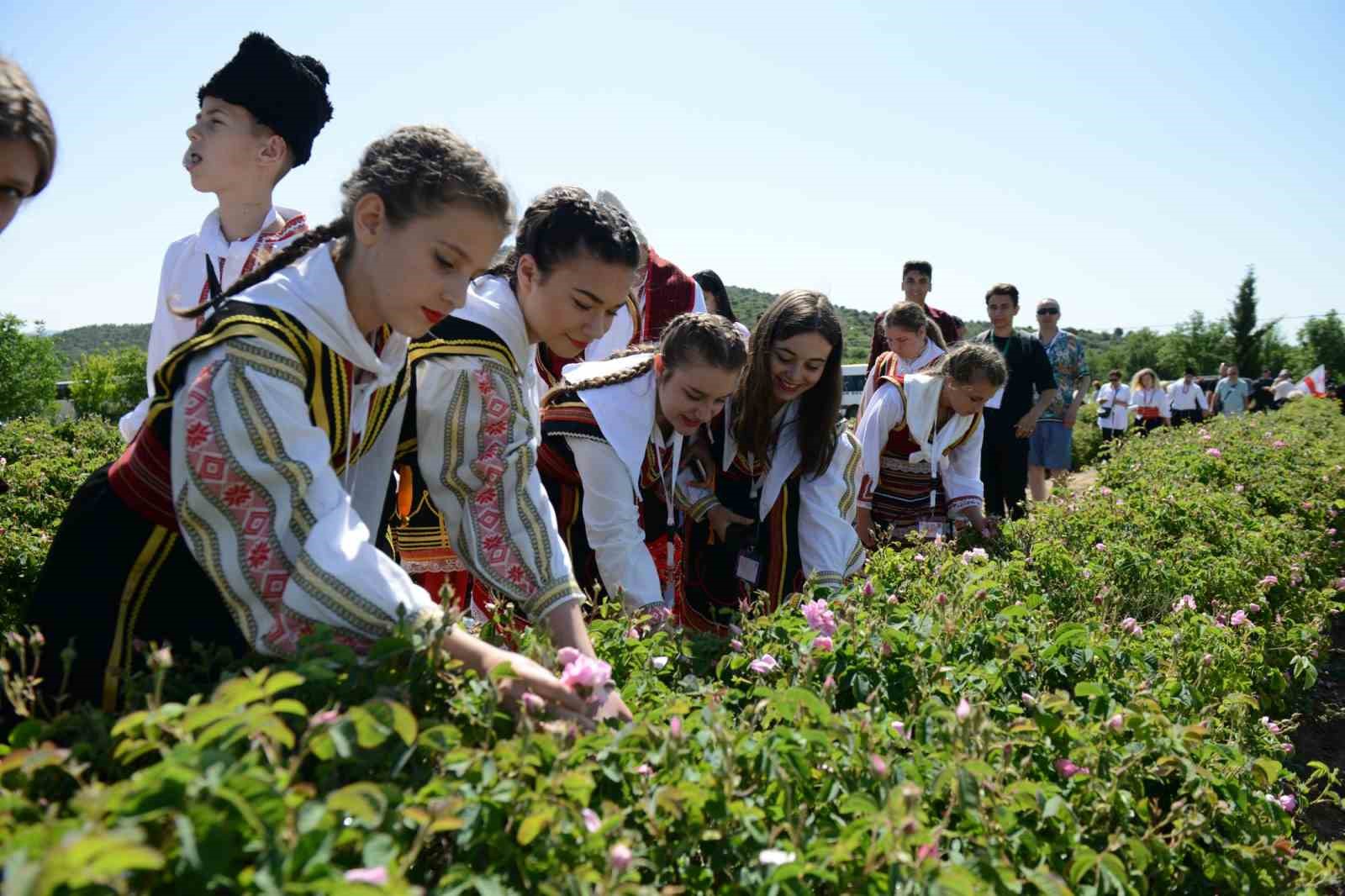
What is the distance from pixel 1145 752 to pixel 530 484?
49.8 inches

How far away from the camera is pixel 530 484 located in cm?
217

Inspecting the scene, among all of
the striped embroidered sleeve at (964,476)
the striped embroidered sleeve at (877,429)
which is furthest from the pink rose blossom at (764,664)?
the striped embroidered sleeve at (964,476)

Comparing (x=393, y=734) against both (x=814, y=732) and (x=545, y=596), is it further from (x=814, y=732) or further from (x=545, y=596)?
(x=545, y=596)

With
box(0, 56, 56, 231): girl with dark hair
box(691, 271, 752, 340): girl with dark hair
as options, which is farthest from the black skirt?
box(691, 271, 752, 340): girl with dark hair

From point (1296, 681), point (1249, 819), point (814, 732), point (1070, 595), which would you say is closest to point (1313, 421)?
point (1296, 681)

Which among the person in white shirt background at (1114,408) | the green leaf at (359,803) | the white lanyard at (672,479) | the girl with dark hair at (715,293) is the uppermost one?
the girl with dark hair at (715,293)

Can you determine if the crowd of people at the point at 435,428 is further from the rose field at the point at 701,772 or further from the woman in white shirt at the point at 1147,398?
the woman in white shirt at the point at 1147,398

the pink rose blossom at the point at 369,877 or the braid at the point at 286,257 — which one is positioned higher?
the braid at the point at 286,257

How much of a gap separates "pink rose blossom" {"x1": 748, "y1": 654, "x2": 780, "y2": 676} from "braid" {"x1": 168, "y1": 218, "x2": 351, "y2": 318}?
1123mm

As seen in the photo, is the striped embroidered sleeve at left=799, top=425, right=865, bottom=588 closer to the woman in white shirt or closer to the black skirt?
the black skirt

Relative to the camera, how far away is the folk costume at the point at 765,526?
11.6 feet

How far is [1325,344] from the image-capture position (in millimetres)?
63938

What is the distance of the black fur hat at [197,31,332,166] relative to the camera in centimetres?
308

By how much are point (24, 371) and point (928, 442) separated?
30795mm
